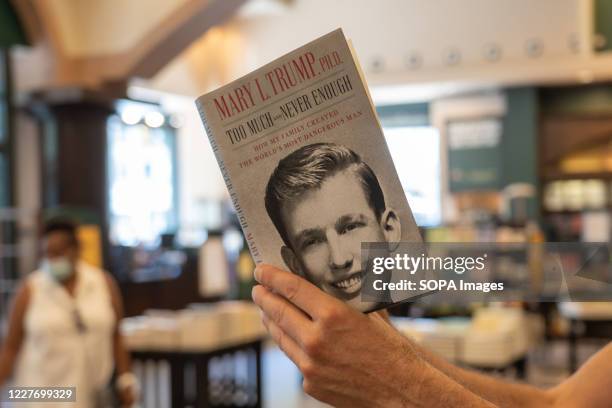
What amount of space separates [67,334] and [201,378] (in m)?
1.29

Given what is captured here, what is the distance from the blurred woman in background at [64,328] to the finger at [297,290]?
2.29 metres

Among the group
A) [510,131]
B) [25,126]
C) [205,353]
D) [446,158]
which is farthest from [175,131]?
[205,353]

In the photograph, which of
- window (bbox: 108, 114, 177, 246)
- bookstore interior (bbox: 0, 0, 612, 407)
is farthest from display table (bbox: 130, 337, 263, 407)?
window (bbox: 108, 114, 177, 246)

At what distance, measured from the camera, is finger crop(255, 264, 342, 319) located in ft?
2.95

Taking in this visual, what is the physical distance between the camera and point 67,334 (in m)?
3.41

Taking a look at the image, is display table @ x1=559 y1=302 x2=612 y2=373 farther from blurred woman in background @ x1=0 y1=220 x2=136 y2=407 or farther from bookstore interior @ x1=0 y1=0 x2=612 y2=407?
blurred woman in background @ x1=0 y1=220 x2=136 y2=407

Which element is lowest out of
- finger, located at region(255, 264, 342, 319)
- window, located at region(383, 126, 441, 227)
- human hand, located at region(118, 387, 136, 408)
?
human hand, located at region(118, 387, 136, 408)

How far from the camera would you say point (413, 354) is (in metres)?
0.97

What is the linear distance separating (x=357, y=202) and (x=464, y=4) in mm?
7846

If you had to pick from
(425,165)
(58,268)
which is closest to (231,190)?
(58,268)

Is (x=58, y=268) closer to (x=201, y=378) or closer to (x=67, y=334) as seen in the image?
(x=67, y=334)

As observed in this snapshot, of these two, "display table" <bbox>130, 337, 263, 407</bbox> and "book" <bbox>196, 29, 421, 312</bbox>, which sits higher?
"book" <bbox>196, 29, 421, 312</bbox>

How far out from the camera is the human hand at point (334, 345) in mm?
900

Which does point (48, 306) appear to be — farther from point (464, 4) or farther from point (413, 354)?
point (464, 4)
